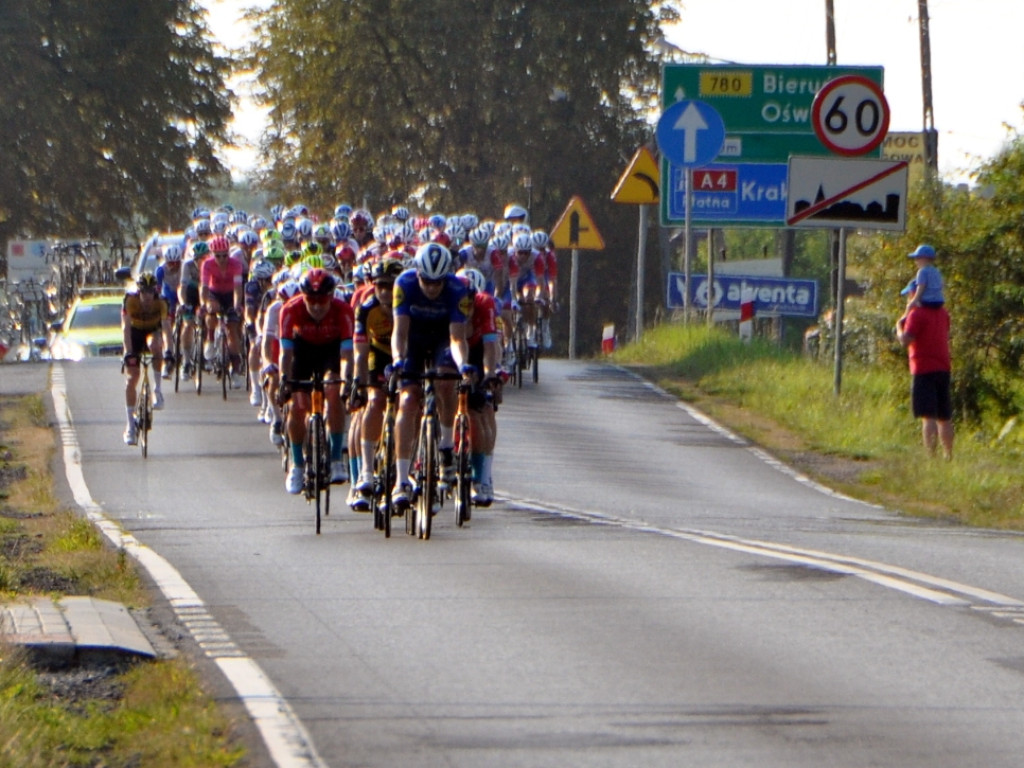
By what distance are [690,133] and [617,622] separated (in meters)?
17.3

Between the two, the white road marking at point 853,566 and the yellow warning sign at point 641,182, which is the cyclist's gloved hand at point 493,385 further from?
the yellow warning sign at point 641,182

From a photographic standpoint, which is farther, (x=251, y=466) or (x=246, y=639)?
(x=251, y=466)

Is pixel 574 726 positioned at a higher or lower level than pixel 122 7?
lower

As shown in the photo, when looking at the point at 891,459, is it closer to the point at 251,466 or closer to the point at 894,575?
the point at 251,466

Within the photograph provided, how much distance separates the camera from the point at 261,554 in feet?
37.2

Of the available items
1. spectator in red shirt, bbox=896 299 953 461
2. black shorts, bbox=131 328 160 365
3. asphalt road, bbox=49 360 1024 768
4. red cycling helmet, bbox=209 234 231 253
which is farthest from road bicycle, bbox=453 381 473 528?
red cycling helmet, bbox=209 234 231 253

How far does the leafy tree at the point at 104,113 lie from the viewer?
50.1 meters

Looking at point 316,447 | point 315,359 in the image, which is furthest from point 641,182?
point 316,447

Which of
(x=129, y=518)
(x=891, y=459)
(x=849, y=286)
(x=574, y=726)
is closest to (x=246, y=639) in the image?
(x=574, y=726)

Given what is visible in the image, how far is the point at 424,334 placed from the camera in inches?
472

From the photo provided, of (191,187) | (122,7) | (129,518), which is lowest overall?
(129,518)

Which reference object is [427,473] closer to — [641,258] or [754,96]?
[754,96]

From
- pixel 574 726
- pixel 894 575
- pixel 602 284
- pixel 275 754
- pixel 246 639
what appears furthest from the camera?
pixel 602 284

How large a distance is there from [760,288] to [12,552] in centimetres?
1993
